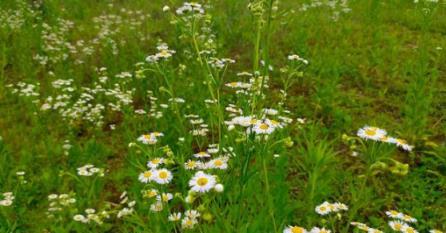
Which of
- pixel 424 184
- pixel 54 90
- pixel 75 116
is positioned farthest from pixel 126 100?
pixel 424 184

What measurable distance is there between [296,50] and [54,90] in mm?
3146

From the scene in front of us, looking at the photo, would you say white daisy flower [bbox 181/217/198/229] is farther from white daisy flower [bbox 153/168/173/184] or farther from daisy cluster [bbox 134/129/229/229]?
white daisy flower [bbox 153/168/173/184]

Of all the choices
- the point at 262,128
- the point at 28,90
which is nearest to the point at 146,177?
the point at 262,128

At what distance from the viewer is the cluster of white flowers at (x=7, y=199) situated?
3.46 m

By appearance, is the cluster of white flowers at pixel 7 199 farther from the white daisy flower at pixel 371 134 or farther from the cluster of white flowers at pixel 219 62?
the white daisy flower at pixel 371 134

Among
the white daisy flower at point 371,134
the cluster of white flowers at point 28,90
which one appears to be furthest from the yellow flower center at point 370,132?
the cluster of white flowers at point 28,90

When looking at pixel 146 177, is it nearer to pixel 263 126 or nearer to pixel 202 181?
pixel 202 181

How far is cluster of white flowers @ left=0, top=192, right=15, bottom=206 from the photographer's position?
3.46 m

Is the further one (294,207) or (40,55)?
(40,55)

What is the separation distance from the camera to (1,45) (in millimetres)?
6195

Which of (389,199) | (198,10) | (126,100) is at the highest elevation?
(198,10)

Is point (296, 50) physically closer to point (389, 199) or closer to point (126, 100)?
point (126, 100)

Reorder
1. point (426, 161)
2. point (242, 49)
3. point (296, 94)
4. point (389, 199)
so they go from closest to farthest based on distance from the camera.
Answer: point (389, 199) → point (426, 161) → point (296, 94) → point (242, 49)

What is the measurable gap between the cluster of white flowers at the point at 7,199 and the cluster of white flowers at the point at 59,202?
0.93ft
